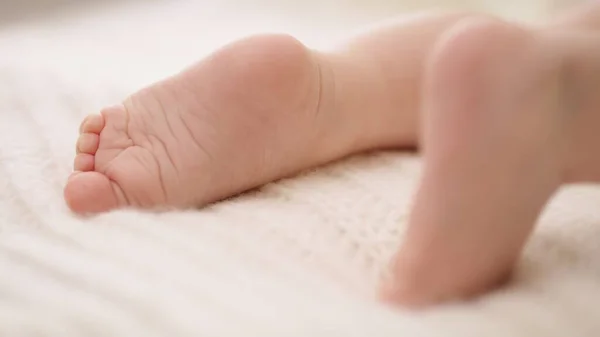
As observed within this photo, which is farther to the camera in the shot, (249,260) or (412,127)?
(412,127)

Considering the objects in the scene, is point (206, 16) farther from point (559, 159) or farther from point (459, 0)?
point (559, 159)

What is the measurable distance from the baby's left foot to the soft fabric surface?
0.05 feet

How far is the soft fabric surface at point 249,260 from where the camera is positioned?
28cm

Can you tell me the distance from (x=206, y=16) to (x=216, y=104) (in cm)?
46

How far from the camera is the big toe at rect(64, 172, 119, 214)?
1.36ft

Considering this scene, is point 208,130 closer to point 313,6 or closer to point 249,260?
point 249,260

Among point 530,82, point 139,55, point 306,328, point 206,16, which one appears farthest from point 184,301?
point 206,16

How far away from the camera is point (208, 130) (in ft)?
1.45

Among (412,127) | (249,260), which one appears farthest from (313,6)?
(249,260)

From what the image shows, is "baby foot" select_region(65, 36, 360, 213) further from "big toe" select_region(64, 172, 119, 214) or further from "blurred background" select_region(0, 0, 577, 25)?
"blurred background" select_region(0, 0, 577, 25)

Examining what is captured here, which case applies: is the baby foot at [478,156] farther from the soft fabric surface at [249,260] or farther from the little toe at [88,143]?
the little toe at [88,143]

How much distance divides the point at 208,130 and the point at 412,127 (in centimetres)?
12

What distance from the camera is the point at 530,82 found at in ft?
1.02

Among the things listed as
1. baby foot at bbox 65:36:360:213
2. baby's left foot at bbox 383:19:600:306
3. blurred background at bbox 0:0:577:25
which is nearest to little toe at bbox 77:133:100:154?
baby foot at bbox 65:36:360:213
